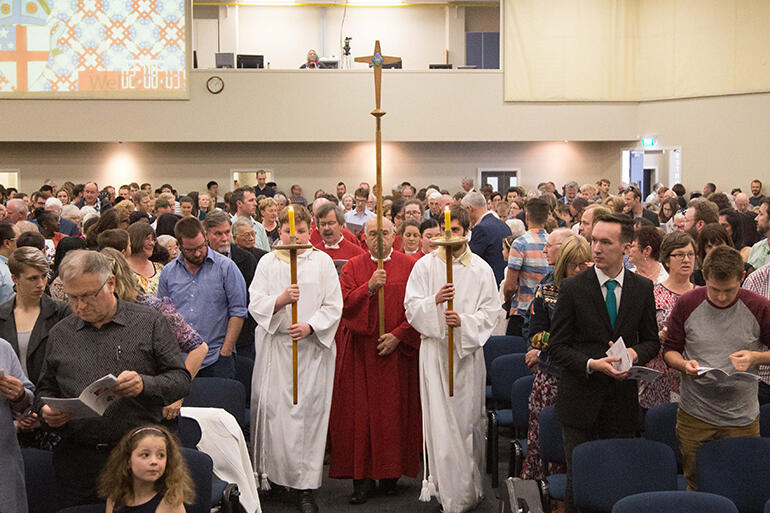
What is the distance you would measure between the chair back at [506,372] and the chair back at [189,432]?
2601mm

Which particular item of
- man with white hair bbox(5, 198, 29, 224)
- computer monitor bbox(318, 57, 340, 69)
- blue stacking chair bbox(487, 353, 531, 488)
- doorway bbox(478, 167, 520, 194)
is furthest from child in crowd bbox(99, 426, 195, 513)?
doorway bbox(478, 167, 520, 194)

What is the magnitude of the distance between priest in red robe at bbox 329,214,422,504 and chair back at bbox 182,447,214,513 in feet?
7.55

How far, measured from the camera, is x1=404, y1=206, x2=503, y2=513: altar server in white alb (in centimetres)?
646

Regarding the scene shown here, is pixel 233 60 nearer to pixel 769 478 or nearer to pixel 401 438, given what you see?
pixel 401 438

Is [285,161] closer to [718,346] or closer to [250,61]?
[250,61]

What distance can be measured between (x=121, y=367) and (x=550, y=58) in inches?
769

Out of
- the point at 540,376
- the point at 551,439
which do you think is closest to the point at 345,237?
the point at 540,376

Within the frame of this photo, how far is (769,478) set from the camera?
194 inches

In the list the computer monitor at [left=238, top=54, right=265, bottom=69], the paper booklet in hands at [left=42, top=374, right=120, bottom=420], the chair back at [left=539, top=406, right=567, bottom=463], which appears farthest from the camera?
the computer monitor at [left=238, top=54, right=265, bottom=69]

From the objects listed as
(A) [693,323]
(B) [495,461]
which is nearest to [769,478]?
(A) [693,323]

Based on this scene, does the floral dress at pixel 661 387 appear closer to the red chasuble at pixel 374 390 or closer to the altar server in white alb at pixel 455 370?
the altar server in white alb at pixel 455 370

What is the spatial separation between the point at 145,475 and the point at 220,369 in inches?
104

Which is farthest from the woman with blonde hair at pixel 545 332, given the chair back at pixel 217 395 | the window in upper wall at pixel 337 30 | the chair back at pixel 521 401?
the window in upper wall at pixel 337 30

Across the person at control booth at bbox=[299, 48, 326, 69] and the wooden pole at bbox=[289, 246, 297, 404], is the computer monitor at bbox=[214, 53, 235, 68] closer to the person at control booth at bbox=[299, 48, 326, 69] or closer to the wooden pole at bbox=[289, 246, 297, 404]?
the person at control booth at bbox=[299, 48, 326, 69]
